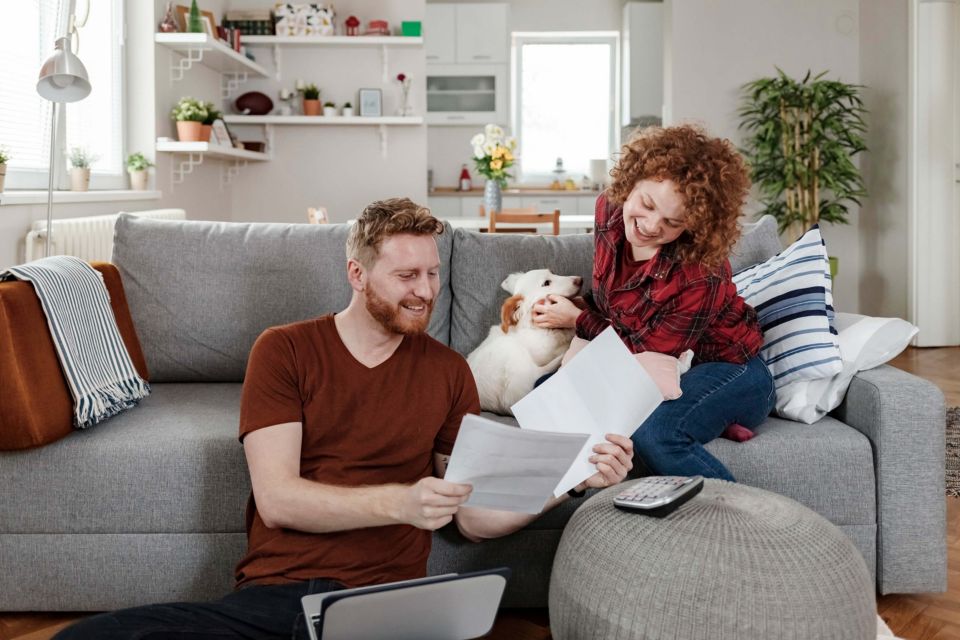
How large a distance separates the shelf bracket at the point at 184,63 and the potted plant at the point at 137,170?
53 cm

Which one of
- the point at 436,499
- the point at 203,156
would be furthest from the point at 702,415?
the point at 203,156

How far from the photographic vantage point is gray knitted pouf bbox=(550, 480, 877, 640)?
4.44 ft

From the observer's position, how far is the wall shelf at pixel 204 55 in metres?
4.54

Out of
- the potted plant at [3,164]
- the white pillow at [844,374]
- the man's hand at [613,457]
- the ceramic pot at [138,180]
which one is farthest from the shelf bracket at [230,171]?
the man's hand at [613,457]

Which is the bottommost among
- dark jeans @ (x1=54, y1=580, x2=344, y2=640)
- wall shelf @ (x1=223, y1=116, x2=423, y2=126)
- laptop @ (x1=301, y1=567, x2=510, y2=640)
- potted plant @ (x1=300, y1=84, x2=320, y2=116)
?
dark jeans @ (x1=54, y1=580, x2=344, y2=640)

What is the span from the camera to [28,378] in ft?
6.19

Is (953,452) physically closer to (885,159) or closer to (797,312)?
(797,312)

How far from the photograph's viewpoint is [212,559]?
197cm

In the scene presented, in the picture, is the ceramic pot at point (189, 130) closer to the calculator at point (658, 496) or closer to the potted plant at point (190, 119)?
the potted plant at point (190, 119)

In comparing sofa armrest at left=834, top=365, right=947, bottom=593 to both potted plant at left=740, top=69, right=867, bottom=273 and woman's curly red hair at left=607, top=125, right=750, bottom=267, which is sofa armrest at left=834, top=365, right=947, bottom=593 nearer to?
woman's curly red hair at left=607, top=125, right=750, bottom=267

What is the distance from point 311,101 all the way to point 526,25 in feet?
9.50

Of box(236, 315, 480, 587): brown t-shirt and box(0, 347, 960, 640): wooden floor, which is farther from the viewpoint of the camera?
box(0, 347, 960, 640): wooden floor

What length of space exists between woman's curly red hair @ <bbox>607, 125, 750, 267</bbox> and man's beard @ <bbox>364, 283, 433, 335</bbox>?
0.60 m

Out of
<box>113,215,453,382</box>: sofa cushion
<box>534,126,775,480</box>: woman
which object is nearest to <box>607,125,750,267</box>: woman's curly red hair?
<box>534,126,775,480</box>: woman
